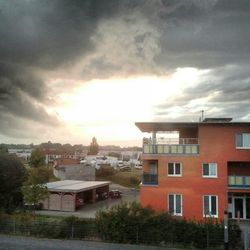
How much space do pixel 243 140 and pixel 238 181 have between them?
11.1 ft

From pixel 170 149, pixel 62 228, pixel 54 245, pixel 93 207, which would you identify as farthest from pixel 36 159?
pixel 54 245

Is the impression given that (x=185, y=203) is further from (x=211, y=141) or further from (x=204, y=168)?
(x=211, y=141)

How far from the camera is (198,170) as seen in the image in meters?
35.1

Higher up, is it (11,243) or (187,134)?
(187,134)

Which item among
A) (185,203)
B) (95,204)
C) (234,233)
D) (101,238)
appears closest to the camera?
(234,233)

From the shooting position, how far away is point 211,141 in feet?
115

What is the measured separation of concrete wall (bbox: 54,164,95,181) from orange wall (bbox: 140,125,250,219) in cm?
3718

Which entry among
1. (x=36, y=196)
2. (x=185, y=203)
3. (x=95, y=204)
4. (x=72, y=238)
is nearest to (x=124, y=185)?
(x=95, y=204)

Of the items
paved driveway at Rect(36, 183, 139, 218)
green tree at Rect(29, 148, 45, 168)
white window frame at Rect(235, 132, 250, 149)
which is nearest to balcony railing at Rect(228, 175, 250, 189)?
white window frame at Rect(235, 132, 250, 149)

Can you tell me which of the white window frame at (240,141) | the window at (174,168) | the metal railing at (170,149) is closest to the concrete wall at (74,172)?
the metal railing at (170,149)

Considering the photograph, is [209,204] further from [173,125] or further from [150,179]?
[173,125]

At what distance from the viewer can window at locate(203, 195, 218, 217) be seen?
3441 centimetres

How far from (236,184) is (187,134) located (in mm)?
6860

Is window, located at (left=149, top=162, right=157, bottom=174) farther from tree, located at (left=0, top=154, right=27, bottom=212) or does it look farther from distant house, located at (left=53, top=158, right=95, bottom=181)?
distant house, located at (left=53, top=158, right=95, bottom=181)
